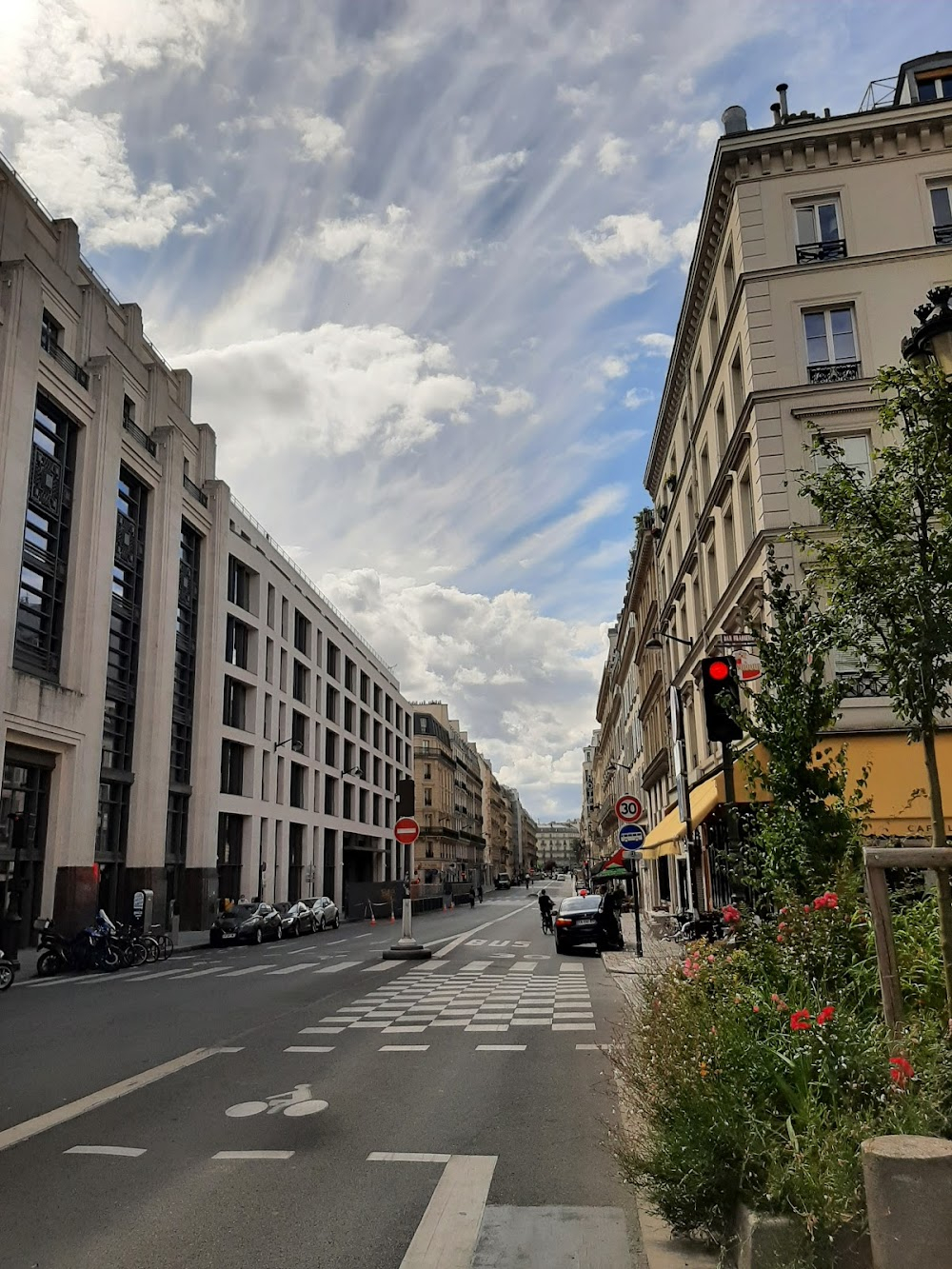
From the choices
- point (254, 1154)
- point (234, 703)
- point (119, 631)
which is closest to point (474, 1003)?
point (254, 1154)

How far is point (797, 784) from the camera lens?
7.43 m

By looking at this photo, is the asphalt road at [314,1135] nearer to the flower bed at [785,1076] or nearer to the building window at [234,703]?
the flower bed at [785,1076]

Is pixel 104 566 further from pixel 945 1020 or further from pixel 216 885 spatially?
pixel 945 1020

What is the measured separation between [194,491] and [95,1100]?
35720 mm

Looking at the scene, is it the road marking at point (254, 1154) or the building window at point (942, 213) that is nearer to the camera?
the road marking at point (254, 1154)

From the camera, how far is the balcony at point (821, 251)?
832 inches

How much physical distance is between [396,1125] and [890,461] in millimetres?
6863

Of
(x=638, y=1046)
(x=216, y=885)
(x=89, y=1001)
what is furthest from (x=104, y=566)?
(x=638, y=1046)

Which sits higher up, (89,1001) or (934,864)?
(934,864)

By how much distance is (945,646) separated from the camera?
279 inches

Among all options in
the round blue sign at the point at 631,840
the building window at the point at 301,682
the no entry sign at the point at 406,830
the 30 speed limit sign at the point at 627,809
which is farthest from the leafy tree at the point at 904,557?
the building window at the point at 301,682

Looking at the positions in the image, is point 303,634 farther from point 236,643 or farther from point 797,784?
point 797,784

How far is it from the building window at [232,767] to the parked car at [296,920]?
7.68 m

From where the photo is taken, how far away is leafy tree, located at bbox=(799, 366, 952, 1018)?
23.1 ft
